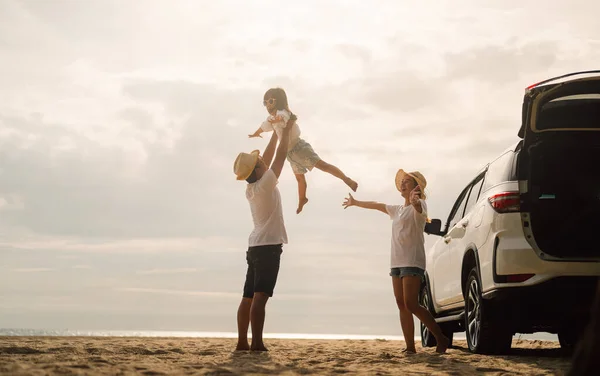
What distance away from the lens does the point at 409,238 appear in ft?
27.5

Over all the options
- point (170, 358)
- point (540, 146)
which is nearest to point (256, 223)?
point (170, 358)

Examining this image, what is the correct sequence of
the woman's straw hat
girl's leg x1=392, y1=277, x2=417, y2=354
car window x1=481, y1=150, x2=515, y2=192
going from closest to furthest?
car window x1=481, y1=150, x2=515, y2=192, the woman's straw hat, girl's leg x1=392, y1=277, x2=417, y2=354

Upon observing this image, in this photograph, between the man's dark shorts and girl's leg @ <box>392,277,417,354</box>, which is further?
girl's leg @ <box>392,277,417,354</box>

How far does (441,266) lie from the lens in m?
10.0

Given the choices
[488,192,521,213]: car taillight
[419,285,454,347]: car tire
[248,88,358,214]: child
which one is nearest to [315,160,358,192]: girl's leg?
[248,88,358,214]: child

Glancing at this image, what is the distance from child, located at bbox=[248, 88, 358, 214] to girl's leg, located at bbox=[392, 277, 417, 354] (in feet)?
5.71

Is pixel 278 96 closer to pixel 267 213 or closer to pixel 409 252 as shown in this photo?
pixel 267 213

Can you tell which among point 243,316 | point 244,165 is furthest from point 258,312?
point 244,165

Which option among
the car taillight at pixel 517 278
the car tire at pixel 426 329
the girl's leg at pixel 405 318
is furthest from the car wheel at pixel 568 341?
the car taillight at pixel 517 278

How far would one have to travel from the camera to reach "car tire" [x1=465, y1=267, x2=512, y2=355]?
786 centimetres

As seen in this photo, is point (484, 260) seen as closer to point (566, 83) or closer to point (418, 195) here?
point (418, 195)

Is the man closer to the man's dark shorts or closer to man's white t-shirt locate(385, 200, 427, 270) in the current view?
the man's dark shorts

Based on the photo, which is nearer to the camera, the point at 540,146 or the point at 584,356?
the point at 584,356

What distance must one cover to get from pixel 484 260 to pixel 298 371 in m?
2.28
